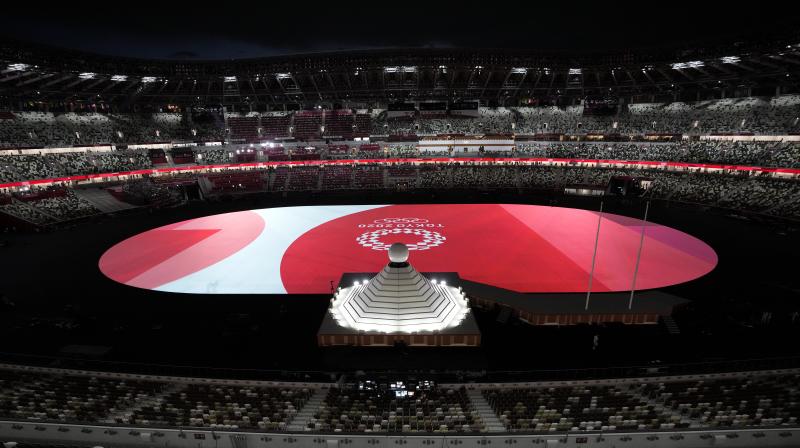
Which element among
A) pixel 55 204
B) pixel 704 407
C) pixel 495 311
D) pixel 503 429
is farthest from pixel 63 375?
pixel 55 204

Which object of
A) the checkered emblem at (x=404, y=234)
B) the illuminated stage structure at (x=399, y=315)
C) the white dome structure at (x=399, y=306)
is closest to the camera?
the illuminated stage structure at (x=399, y=315)

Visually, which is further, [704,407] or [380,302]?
[380,302]

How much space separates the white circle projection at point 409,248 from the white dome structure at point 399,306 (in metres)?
6.57

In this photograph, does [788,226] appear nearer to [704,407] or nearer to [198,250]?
[704,407]

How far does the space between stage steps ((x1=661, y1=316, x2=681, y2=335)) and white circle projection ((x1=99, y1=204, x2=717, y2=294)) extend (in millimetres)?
4777

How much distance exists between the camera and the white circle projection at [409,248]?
29969 mm

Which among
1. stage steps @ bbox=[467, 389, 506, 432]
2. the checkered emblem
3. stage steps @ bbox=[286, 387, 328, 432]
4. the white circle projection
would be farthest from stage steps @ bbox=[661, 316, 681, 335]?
stage steps @ bbox=[286, 387, 328, 432]

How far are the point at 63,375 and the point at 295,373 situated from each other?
10978mm

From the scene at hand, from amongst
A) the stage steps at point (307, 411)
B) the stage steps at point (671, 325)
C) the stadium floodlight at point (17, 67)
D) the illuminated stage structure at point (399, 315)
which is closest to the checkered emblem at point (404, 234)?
the illuminated stage structure at point (399, 315)

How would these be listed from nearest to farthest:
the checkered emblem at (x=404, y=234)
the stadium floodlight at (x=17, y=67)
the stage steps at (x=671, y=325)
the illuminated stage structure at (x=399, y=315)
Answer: the illuminated stage structure at (x=399, y=315) → the stage steps at (x=671, y=325) → the checkered emblem at (x=404, y=234) → the stadium floodlight at (x=17, y=67)

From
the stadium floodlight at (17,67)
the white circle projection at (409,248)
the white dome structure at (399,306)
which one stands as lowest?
the white circle projection at (409,248)

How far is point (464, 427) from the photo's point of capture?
13766mm

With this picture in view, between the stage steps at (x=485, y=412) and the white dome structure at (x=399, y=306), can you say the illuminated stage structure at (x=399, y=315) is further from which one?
the stage steps at (x=485, y=412)

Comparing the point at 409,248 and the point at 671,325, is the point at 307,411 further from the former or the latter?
the point at 409,248
